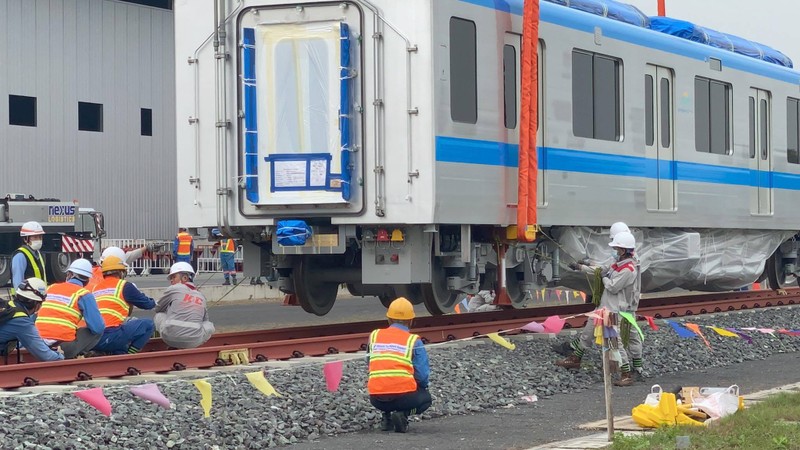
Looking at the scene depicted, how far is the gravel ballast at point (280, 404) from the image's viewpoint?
876 centimetres

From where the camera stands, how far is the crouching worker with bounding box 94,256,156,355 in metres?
12.7

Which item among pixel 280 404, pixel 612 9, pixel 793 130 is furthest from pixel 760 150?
pixel 280 404

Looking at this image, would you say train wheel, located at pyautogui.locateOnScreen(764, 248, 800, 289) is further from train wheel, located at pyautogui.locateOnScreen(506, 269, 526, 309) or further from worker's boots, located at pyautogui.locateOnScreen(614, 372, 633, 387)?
worker's boots, located at pyautogui.locateOnScreen(614, 372, 633, 387)

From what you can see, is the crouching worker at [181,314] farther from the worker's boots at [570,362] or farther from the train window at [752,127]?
the train window at [752,127]

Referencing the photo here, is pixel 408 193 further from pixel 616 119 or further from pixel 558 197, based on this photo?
pixel 616 119

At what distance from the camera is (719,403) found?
9.76m

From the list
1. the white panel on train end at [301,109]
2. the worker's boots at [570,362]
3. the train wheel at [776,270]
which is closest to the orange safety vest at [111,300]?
the white panel on train end at [301,109]

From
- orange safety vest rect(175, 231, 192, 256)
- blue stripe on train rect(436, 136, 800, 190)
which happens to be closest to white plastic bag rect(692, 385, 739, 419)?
blue stripe on train rect(436, 136, 800, 190)

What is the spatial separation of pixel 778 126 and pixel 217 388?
492 inches

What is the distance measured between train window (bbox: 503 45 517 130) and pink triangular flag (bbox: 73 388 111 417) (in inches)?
268

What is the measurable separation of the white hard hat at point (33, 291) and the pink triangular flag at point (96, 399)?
296 centimetres

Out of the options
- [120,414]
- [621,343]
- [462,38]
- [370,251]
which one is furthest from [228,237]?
[120,414]

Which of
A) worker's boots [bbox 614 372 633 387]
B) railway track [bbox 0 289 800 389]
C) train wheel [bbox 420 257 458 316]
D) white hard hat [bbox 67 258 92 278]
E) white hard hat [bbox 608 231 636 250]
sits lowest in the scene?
worker's boots [bbox 614 372 633 387]

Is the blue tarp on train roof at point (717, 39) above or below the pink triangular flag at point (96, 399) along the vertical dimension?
above
